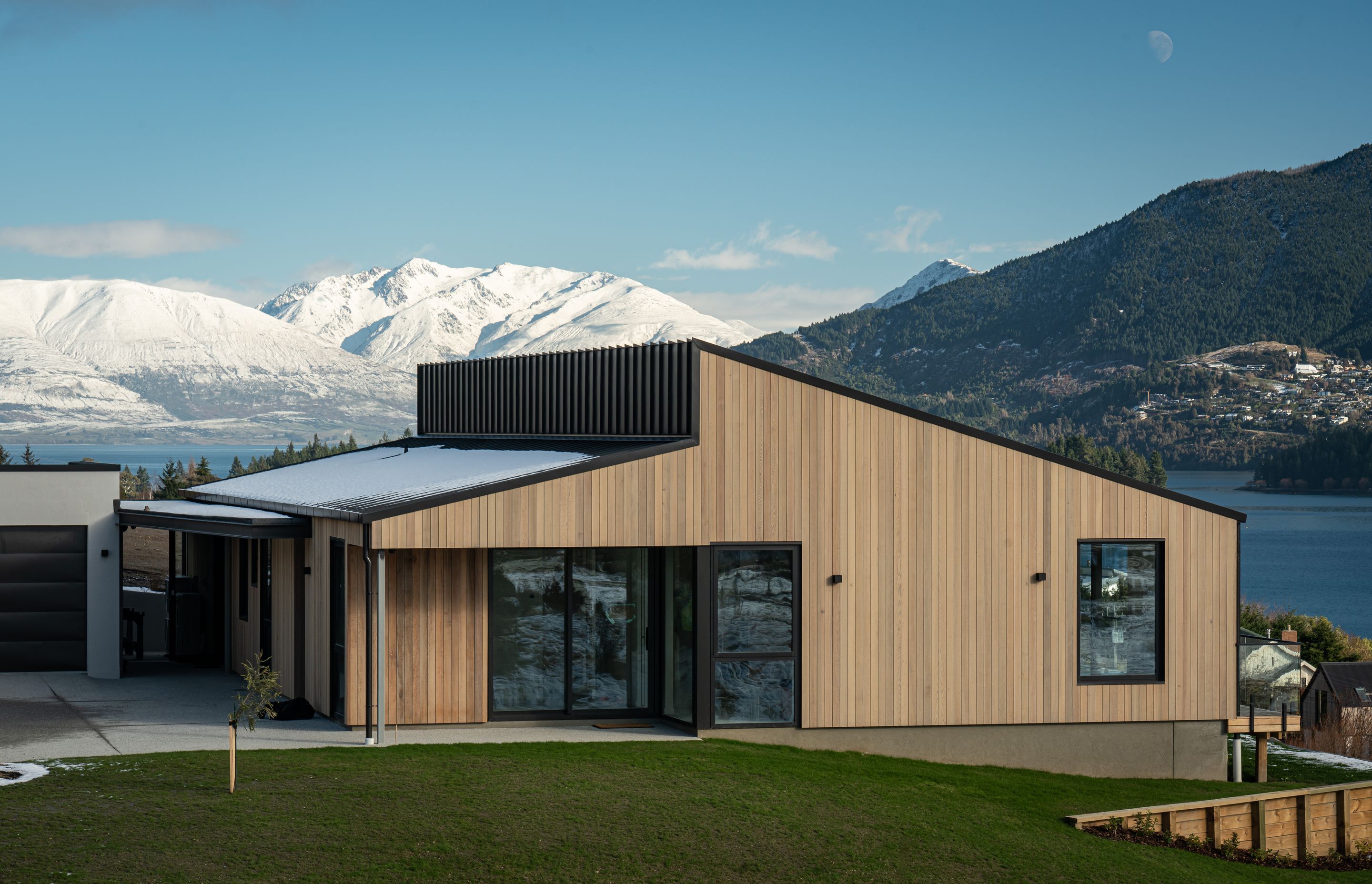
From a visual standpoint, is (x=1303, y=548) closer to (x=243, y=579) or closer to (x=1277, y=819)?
(x=1277, y=819)

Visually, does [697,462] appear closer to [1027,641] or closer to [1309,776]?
[1027,641]

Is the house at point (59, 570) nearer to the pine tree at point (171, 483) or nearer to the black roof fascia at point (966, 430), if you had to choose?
the black roof fascia at point (966, 430)

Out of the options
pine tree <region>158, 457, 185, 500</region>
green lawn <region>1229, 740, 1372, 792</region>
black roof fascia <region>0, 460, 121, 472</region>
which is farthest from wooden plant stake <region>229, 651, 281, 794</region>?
pine tree <region>158, 457, 185, 500</region>

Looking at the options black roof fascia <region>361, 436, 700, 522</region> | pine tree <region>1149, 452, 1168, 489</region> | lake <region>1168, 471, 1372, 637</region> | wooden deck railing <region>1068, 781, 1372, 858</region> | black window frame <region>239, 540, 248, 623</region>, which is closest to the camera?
→ wooden deck railing <region>1068, 781, 1372, 858</region>

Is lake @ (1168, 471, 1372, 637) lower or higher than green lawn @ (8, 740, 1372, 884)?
lower

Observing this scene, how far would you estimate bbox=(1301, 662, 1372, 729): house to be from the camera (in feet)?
142

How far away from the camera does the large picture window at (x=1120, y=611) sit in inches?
585

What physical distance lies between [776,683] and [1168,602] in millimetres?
4566

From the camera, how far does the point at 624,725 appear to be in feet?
46.2

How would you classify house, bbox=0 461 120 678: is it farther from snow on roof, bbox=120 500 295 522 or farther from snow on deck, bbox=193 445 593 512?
snow on deck, bbox=193 445 593 512

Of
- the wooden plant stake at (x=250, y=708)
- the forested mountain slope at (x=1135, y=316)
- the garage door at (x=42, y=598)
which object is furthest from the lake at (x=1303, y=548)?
the wooden plant stake at (x=250, y=708)

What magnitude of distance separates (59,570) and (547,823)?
402 inches

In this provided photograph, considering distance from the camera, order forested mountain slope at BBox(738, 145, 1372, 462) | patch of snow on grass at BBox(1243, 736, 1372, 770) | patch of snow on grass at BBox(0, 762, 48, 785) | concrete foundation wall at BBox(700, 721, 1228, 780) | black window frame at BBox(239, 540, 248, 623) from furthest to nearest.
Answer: forested mountain slope at BBox(738, 145, 1372, 462)
patch of snow on grass at BBox(1243, 736, 1372, 770)
black window frame at BBox(239, 540, 248, 623)
concrete foundation wall at BBox(700, 721, 1228, 780)
patch of snow on grass at BBox(0, 762, 48, 785)

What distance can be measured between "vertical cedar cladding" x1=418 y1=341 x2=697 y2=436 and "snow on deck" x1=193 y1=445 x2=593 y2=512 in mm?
790
